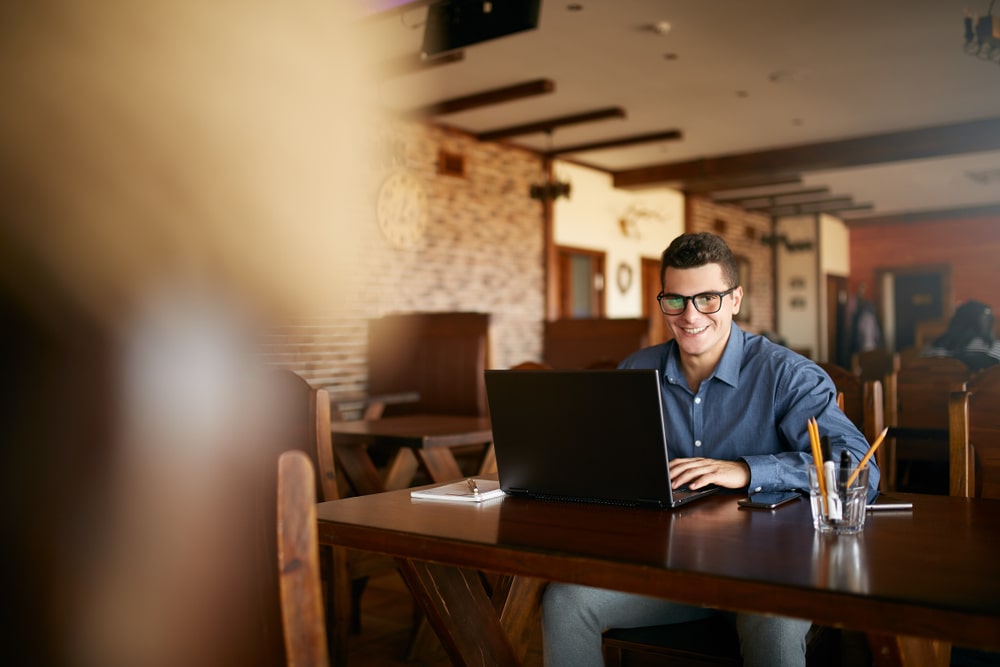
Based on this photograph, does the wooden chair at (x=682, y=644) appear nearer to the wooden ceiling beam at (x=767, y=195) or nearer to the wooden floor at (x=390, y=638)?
the wooden floor at (x=390, y=638)

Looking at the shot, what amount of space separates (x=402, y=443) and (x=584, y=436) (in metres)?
1.67

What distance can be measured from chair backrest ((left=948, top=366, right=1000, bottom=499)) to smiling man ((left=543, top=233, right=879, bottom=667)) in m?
0.36

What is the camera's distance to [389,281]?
6.89 meters

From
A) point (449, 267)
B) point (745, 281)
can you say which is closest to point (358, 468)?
point (449, 267)

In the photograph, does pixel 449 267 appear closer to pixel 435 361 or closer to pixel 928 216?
pixel 435 361

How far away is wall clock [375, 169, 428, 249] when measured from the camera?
6785 mm

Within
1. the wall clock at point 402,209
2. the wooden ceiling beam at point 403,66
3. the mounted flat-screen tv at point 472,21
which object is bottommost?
the wall clock at point 402,209

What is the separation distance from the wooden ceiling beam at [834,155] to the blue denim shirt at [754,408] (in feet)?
23.1

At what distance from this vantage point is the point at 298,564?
0.95 meters

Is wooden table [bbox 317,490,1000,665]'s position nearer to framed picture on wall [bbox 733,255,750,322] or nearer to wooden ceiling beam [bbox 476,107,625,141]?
wooden ceiling beam [bbox 476,107,625,141]

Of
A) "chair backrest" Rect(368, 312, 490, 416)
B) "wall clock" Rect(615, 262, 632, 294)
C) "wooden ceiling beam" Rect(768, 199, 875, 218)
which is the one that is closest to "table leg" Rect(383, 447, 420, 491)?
"chair backrest" Rect(368, 312, 490, 416)

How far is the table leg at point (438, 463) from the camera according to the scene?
10.7 ft

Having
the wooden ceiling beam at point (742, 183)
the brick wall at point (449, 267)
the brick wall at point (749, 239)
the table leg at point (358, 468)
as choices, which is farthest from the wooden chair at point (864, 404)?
Result: the brick wall at point (749, 239)

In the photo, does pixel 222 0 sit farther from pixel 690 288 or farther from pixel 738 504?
pixel 738 504
